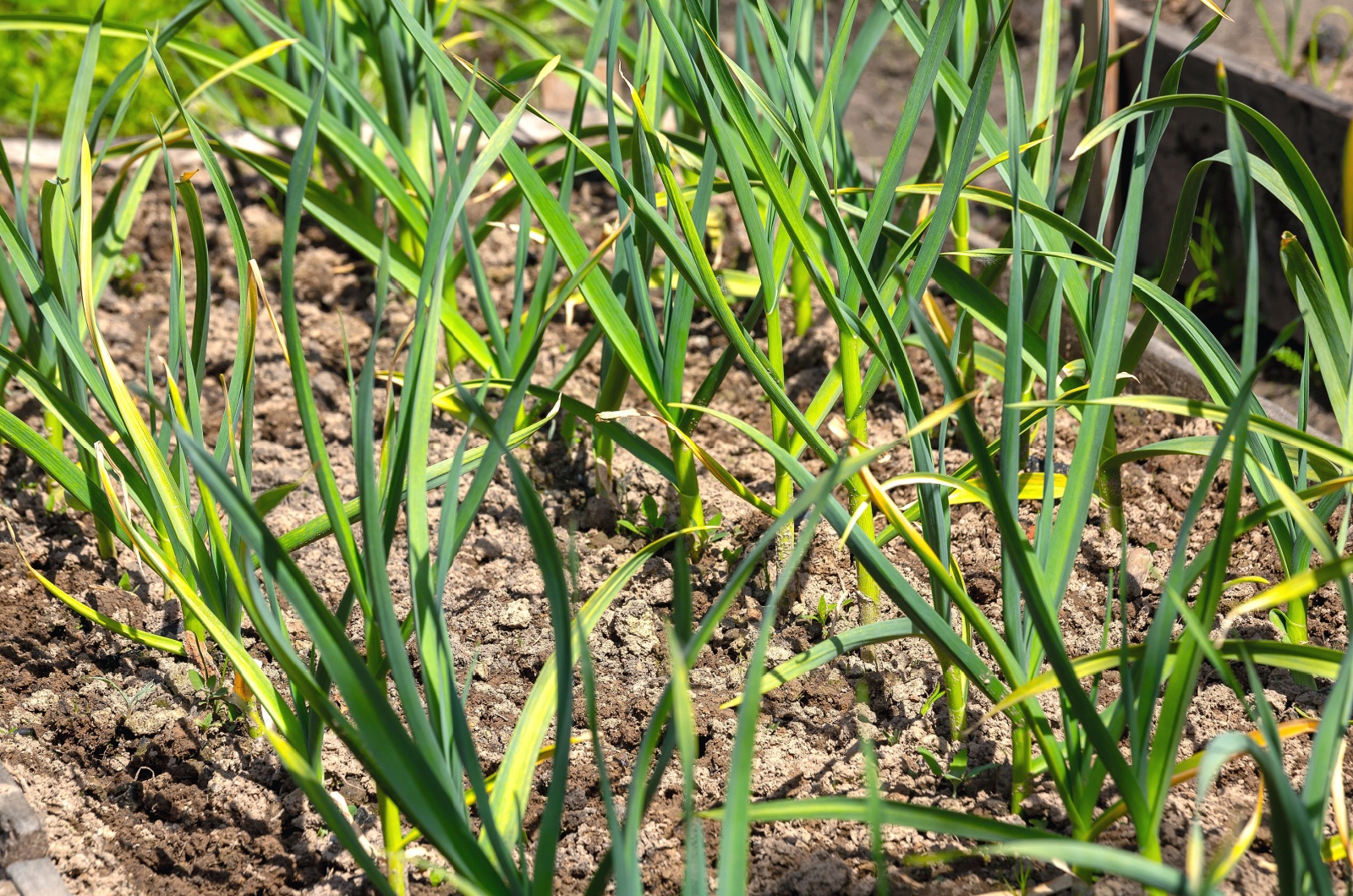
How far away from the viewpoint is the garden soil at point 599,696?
1164mm

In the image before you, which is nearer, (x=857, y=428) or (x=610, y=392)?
(x=857, y=428)

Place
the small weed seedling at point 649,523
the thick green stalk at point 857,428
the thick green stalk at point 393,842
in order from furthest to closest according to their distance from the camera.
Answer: the small weed seedling at point 649,523
the thick green stalk at point 857,428
the thick green stalk at point 393,842

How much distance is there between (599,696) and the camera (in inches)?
54.2

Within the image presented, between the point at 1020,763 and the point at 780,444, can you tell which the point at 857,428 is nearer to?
the point at 780,444

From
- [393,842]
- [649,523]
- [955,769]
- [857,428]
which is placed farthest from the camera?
[649,523]

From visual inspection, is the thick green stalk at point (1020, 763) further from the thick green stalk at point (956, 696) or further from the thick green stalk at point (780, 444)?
the thick green stalk at point (780, 444)

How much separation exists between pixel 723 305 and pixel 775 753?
0.51 meters

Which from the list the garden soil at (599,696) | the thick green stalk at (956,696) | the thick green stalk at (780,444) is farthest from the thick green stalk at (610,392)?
the thick green stalk at (956,696)

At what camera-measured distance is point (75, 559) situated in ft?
5.24

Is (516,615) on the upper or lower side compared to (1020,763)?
upper

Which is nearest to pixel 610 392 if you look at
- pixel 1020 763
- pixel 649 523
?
pixel 649 523

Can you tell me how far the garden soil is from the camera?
1.16 metres

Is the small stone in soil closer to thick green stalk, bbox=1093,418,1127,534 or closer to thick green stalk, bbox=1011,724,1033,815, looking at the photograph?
thick green stalk, bbox=1011,724,1033,815

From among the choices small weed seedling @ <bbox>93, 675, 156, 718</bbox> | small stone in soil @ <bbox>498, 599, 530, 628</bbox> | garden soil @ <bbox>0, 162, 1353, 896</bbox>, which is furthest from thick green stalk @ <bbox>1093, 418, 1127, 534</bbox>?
small weed seedling @ <bbox>93, 675, 156, 718</bbox>
